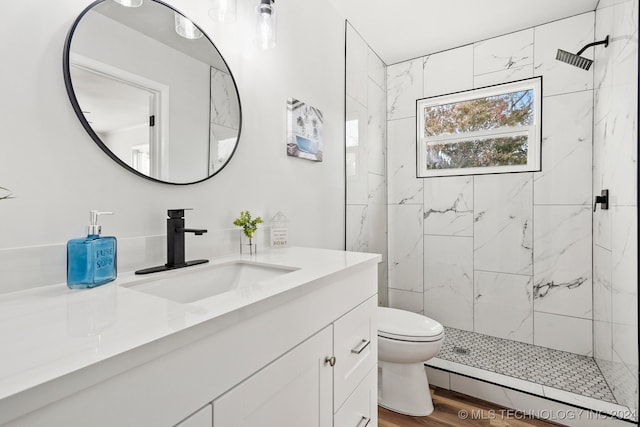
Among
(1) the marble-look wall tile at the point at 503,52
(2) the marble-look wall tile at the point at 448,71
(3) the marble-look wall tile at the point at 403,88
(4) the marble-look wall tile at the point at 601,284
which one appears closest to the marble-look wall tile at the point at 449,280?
(4) the marble-look wall tile at the point at 601,284

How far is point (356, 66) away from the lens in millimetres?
2416

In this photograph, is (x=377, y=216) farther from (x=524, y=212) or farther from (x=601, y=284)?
(x=601, y=284)

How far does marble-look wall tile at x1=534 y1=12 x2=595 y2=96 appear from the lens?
2197 mm

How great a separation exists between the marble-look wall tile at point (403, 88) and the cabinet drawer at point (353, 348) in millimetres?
2084

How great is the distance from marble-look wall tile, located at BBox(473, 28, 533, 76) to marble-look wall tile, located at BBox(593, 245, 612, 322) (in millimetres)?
1452

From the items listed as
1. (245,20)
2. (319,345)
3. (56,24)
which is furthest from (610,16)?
(56,24)

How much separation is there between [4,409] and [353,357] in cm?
95

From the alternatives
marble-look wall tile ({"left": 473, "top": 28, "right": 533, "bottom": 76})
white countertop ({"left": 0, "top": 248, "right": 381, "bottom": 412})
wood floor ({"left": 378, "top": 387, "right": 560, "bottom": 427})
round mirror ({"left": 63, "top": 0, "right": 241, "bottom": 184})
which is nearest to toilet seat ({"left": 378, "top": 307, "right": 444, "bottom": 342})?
wood floor ({"left": 378, "top": 387, "right": 560, "bottom": 427})

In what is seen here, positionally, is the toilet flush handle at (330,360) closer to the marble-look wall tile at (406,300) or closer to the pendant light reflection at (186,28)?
the pendant light reflection at (186,28)

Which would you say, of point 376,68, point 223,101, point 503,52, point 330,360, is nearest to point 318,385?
point 330,360

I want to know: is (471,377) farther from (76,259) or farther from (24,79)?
(24,79)

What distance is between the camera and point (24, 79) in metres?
0.78

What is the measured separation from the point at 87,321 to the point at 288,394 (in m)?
0.48

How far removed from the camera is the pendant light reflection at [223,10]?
1182 millimetres
